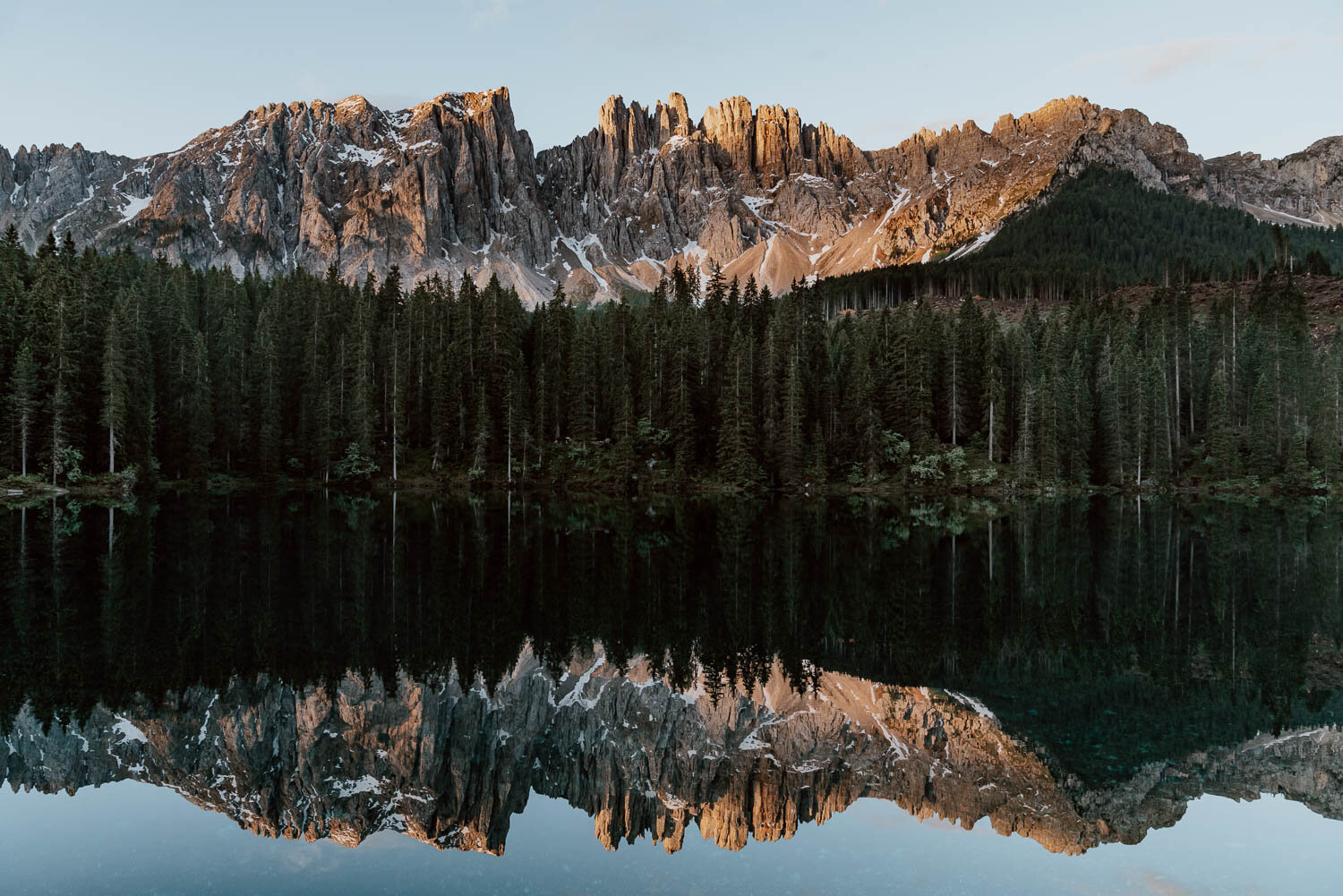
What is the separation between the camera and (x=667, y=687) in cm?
1531

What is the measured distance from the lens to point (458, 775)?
38.2 feet

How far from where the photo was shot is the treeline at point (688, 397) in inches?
2960

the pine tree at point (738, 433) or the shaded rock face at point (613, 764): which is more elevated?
the pine tree at point (738, 433)

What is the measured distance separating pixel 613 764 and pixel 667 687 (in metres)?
3.02

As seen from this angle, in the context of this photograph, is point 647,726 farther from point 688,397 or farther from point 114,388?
point 688,397

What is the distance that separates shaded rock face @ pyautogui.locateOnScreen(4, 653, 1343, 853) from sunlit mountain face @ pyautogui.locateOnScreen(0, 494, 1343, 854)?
0.18 ft

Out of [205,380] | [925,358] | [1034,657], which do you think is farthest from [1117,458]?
[205,380]

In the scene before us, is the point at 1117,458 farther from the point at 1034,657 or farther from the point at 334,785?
the point at 334,785

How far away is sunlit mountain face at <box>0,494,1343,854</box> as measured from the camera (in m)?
11.2

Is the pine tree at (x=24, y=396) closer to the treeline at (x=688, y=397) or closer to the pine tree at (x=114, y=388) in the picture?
the pine tree at (x=114, y=388)

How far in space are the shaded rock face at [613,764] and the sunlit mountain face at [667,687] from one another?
0.18 ft

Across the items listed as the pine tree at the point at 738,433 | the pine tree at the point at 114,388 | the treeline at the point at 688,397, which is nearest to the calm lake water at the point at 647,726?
the pine tree at the point at 114,388

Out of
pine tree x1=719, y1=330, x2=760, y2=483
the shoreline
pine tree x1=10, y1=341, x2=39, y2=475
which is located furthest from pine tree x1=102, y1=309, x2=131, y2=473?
pine tree x1=719, y1=330, x2=760, y2=483

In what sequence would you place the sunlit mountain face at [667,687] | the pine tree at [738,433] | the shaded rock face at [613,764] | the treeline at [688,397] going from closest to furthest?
the shaded rock face at [613,764]
the sunlit mountain face at [667,687]
the pine tree at [738,433]
the treeline at [688,397]
